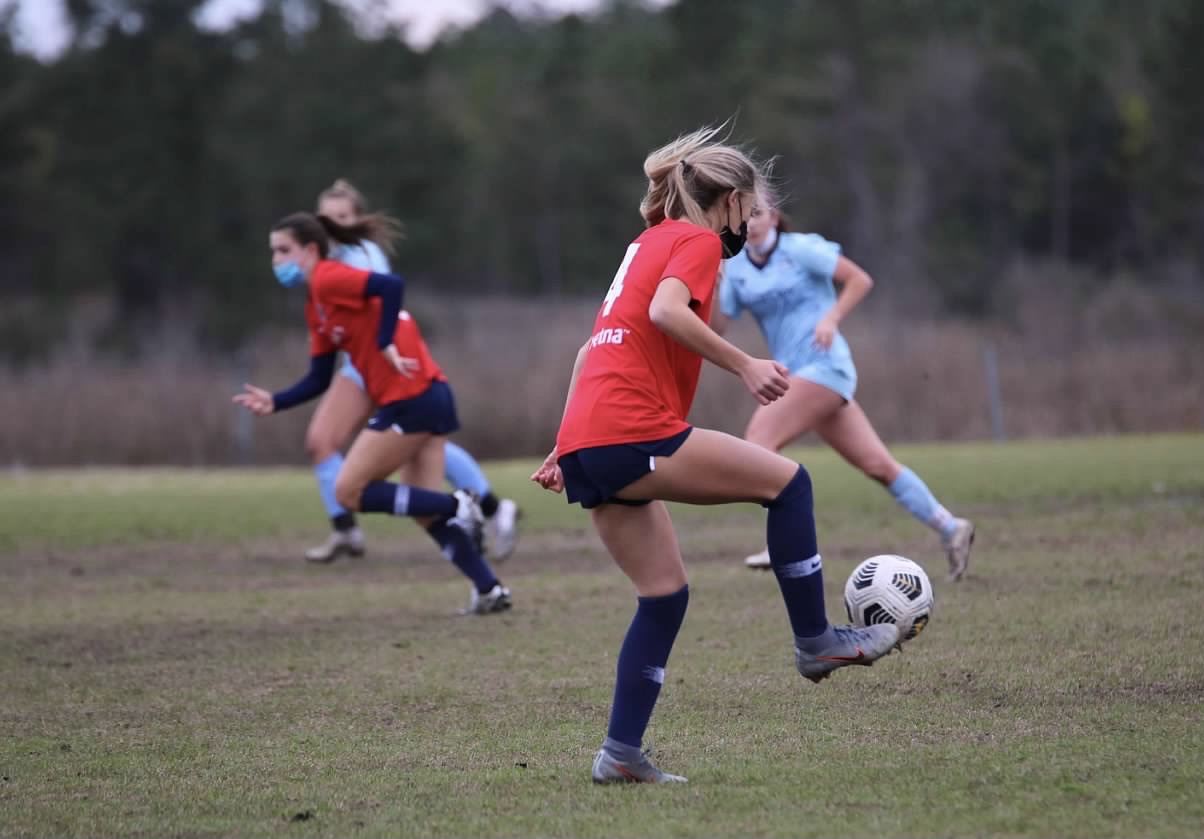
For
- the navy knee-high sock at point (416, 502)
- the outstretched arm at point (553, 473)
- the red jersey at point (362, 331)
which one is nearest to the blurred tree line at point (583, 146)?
the red jersey at point (362, 331)

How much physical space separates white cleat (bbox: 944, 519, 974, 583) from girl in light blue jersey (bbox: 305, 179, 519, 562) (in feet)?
9.61

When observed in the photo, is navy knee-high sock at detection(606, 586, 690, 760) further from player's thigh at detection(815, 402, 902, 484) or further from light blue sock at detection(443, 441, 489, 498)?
light blue sock at detection(443, 441, 489, 498)

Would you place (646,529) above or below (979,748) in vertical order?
above

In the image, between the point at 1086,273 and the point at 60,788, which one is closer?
the point at 60,788

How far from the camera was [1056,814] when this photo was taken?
3.99 metres

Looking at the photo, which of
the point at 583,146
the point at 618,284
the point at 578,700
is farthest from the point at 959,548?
the point at 583,146

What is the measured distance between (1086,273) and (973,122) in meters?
6.75

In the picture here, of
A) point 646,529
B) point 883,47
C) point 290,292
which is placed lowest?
point 290,292

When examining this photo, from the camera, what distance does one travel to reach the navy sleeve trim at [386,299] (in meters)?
8.79

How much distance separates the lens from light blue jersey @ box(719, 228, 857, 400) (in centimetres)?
896

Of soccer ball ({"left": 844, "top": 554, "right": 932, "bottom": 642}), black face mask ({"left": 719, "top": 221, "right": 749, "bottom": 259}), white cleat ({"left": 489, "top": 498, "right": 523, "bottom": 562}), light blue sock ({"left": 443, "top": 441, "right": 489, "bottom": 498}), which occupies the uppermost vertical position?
black face mask ({"left": 719, "top": 221, "right": 749, "bottom": 259})

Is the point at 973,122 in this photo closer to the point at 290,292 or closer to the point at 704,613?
the point at 290,292

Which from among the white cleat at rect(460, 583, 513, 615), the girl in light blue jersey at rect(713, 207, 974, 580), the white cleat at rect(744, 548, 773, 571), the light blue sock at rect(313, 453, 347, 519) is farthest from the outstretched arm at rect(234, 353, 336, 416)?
the white cleat at rect(744, 548, 773, 571)

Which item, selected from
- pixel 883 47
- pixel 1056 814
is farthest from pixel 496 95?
pixel 1056 814
